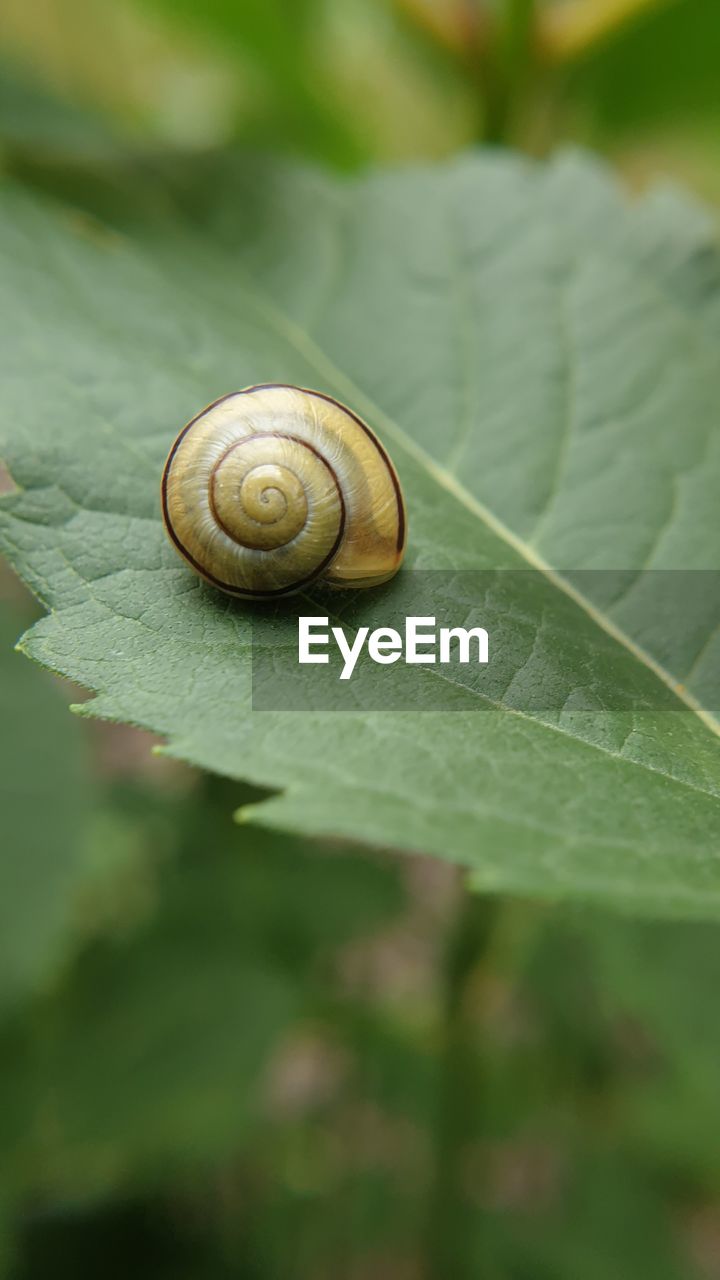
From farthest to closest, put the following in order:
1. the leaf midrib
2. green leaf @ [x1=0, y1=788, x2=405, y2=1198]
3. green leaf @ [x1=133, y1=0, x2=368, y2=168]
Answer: green leaf @ [x1=0, y1=788, x2=405, y2=1198], green leaf @ [x1=133, y1=0, x2=368, y2=168], the leaf midrib

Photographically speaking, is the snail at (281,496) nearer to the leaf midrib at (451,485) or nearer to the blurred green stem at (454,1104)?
the leaf midrib at (451,485)

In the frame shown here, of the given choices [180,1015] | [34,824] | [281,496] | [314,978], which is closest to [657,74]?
[281,496]

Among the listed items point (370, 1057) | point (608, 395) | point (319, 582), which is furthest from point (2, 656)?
point (370, 1057)

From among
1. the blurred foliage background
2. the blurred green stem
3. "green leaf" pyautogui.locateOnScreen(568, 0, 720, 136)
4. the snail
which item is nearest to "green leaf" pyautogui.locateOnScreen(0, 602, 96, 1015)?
the blurred foliage background

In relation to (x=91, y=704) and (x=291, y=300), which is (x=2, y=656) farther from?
(x=91, y=704)

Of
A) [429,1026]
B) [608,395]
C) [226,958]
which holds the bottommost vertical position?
[429,1026]

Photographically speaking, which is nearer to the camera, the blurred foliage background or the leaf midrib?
the leaf midrib

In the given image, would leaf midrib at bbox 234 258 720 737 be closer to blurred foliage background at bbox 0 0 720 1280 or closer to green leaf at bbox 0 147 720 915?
green leaf at bbox 0 147 720 915
